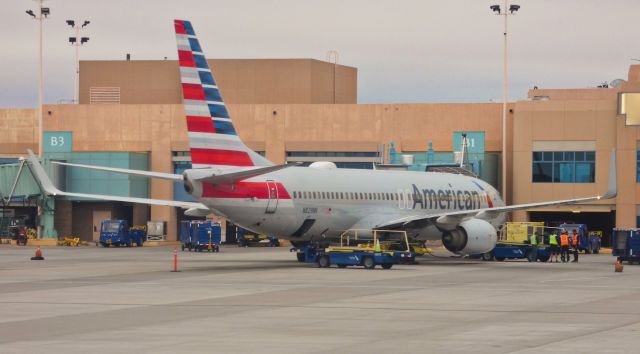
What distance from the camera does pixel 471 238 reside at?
55094 millimetres

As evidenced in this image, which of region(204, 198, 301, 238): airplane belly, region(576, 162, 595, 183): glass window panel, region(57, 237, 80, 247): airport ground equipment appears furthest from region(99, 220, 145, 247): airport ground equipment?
region(204, 198, 301, 238): airplane belly

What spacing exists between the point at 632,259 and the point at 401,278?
1894 cm

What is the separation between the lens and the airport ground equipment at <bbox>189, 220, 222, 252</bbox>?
73750 mm

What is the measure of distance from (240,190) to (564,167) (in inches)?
1669

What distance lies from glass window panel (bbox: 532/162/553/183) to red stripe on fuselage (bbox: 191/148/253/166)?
138 feet

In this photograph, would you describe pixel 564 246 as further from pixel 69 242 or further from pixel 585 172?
pixel 69 242

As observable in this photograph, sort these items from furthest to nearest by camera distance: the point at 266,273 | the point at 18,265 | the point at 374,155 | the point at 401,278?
the point at 374,155 < the point at 18,265 < the point at 266,273 < the point at 401,278

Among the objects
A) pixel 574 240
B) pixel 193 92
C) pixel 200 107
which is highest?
pixel 193 92

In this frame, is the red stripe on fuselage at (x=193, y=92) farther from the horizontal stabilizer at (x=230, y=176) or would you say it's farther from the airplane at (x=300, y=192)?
the horizontal stabilizer at (x=230, y=176)

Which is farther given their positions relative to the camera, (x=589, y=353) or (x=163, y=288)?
(x=163, y=288)

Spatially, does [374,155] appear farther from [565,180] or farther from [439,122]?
[565,180]

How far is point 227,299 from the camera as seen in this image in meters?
32.9

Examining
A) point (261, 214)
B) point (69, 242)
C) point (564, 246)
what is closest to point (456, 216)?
point (564, 246)

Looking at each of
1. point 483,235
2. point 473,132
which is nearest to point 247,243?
point 473,132
